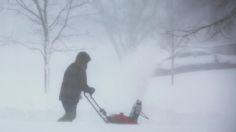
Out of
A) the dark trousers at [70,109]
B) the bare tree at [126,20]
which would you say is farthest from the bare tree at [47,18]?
the dark trousers at [70,109]

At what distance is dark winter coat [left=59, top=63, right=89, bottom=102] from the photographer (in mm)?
3795

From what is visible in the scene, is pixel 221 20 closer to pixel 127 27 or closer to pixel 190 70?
pixel 190 70

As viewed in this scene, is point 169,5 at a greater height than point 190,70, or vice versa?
point 169,5

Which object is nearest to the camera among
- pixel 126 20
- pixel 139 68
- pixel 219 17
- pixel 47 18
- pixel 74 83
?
pixel 74 83

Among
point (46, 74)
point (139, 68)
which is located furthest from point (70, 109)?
point (139, 68)

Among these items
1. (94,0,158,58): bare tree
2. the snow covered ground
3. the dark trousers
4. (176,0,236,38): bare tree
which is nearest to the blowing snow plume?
the snow covered ground

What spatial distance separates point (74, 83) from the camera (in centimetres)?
380

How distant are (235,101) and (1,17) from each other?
3.76 m

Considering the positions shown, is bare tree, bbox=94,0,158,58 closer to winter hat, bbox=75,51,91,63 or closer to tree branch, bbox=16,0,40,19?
tree branch, bbox=16,0,40,19

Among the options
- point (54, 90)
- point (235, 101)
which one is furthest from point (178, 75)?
A: point (54, 90)

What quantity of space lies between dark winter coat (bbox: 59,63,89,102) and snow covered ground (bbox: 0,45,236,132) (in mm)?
1152

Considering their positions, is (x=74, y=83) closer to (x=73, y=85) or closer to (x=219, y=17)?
(x=73, y=85)

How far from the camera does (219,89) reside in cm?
540

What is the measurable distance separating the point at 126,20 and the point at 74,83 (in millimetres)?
2978
